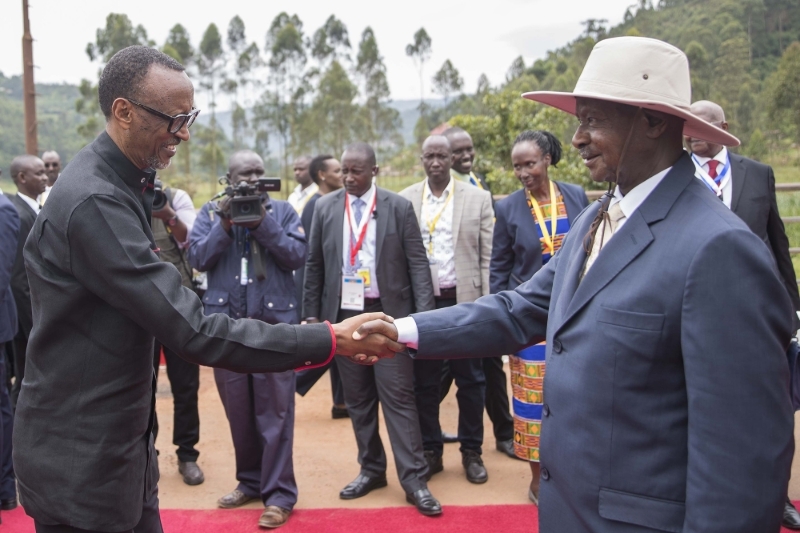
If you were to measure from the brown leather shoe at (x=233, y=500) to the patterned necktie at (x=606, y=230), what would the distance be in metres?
3.39

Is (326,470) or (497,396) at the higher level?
(497,396)

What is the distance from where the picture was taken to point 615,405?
1851mm

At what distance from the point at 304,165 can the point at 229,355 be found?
7.15 metres

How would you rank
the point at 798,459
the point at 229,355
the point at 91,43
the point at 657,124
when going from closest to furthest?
the point at 657,124, the point at 229,355, the point at 798,459, the point at 91,43

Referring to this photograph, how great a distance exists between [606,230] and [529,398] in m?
2.63

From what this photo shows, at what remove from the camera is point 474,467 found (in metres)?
5.13

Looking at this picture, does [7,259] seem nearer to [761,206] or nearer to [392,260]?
[392,260]

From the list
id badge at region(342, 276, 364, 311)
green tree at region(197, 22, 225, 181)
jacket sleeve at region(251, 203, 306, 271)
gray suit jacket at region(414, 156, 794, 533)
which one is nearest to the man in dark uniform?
gray suit jacket at region(414, 156, 794, 533)

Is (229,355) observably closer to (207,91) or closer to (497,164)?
(497,164)

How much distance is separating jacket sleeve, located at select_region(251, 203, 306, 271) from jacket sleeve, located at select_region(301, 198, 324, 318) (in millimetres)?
248

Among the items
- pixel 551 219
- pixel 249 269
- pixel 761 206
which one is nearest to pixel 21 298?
pixel 249 269

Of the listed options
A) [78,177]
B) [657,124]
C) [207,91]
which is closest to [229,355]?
[78,177]

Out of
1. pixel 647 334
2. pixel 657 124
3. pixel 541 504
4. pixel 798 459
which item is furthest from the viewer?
pixel 798 459

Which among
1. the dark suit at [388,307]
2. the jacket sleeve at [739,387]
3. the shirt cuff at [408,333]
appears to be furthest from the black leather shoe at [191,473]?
the jacket sleeve at [739,387]
